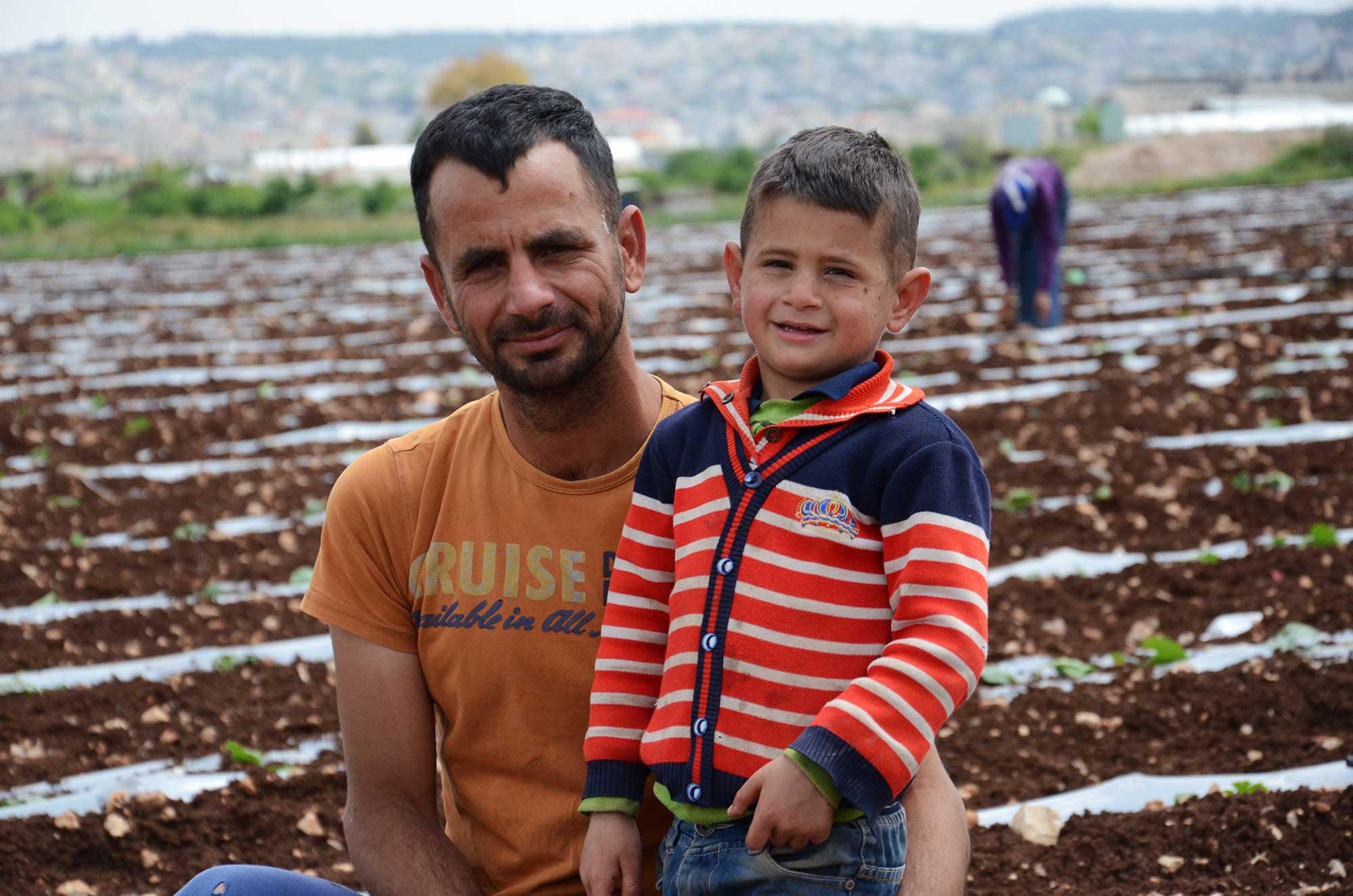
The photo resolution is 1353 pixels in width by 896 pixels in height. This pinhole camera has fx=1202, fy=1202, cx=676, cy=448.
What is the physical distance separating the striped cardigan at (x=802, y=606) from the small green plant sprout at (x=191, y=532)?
448 centimetres

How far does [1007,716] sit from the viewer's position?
3744mm

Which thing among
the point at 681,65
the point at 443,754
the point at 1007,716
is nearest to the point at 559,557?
the point at 443,754

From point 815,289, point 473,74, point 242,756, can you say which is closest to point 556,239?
point 815,289

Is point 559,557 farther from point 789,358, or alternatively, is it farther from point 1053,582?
point 1053,582

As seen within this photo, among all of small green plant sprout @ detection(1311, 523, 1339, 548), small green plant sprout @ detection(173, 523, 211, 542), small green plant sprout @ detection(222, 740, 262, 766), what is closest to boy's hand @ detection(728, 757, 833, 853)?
small green plant sprout @ detection(222, 740, 262, 766)

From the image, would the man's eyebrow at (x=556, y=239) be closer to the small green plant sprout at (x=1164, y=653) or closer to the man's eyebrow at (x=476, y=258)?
the man's eyebrow at (x=476, y=258)

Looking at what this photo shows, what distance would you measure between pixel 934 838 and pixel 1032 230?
8.00 metres

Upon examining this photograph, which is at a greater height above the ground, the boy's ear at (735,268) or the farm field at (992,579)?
the boy's ear at (735,268)

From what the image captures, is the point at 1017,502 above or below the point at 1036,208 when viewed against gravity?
below

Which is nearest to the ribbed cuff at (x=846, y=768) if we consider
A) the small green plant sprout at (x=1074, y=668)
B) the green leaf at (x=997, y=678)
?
the green leaf at (x=997, y=678)

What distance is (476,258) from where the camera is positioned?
2033mm

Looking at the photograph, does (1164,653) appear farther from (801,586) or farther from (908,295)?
(801,586)

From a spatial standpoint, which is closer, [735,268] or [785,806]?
[785,806]

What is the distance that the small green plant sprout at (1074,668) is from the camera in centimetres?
399
